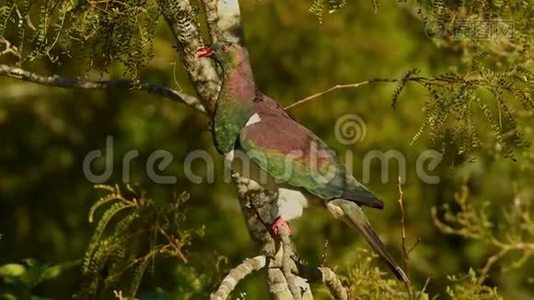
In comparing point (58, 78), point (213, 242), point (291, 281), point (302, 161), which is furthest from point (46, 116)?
point (291, 281)

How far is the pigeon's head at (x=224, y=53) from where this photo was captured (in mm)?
5102

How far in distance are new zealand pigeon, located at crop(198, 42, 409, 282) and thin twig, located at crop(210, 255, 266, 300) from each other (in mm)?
413

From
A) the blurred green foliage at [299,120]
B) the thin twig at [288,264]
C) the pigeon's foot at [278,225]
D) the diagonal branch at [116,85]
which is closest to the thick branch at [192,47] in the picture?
the diagonal branch at [116,85]

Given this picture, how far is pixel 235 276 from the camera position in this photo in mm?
4484

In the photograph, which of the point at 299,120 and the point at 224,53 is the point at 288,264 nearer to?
the point at 224,53

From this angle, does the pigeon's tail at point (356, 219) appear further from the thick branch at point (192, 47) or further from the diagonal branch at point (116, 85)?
the diagonal branch at point (116, 85)

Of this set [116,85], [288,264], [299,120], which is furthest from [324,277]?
[299,120]

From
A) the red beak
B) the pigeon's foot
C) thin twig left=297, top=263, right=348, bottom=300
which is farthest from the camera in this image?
the red beak

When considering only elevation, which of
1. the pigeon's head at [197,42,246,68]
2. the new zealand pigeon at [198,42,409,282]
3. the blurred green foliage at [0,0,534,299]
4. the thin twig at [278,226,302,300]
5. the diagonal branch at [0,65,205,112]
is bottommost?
the blurred green foliage at [0,0,534,299]

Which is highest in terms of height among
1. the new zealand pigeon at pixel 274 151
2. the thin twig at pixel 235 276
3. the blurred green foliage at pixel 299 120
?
the new zealand pigeon at pixel 274 151

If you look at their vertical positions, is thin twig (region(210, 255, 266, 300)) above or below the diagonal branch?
below

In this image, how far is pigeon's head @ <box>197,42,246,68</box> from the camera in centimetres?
510

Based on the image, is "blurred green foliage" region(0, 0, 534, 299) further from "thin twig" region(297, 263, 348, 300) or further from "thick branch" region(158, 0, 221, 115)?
"thin twig" region(297, 263, 348, 300)

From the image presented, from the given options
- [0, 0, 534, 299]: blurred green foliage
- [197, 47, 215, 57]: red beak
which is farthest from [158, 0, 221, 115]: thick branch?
[0, 0, 534, 299]: blurred green foliage
